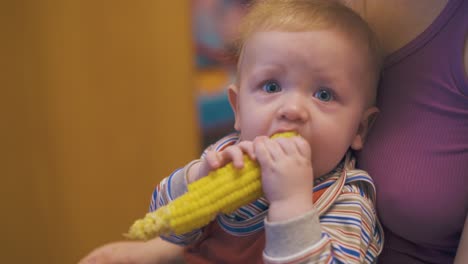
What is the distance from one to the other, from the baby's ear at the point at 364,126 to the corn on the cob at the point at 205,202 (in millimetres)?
229

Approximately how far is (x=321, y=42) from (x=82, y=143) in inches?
58.8

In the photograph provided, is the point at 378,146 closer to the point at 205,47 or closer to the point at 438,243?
the point at 438,243

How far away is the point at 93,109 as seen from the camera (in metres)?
2.03

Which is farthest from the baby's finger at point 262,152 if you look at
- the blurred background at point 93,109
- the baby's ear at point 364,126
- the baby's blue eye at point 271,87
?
the blurred background at point 93,109

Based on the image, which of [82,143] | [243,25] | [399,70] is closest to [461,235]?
[399,70]

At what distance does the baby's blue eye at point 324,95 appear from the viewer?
761 mm

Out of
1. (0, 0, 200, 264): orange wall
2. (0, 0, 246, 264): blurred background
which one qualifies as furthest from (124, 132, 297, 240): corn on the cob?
(0, 0, 200, 264): orange wall

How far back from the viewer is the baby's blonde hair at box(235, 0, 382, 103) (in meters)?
0.79

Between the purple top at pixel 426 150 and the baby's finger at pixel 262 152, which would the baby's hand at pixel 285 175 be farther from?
the purple top at pixel 426 150

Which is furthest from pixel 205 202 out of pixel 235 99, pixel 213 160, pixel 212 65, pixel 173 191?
pixel 212 65

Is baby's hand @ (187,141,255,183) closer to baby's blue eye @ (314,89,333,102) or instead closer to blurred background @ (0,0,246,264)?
baby's blue eye @ (314,89,333,102)

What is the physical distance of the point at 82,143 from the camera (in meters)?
2.02

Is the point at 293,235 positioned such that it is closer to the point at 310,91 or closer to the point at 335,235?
the point at 335,235

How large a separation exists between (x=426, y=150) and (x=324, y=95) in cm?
18
